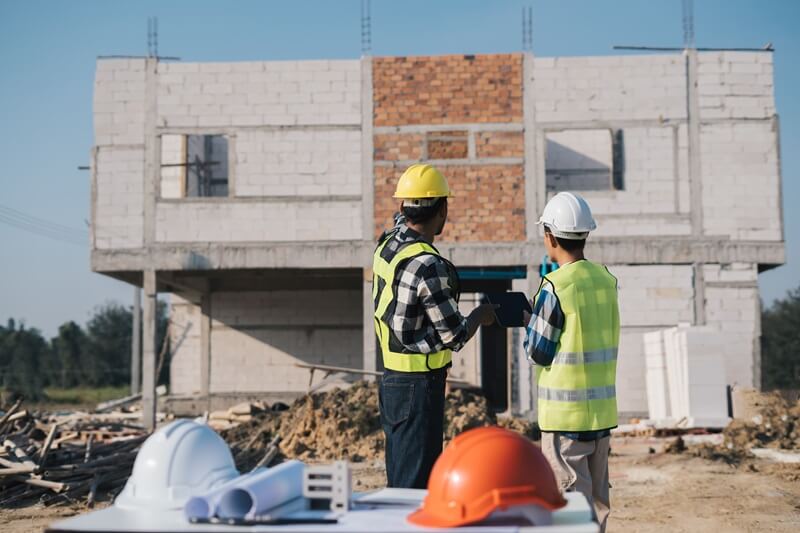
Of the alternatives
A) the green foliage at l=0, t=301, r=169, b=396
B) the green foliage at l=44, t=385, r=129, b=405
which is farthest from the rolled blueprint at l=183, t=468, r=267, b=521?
the green foliage at l=0, t=301, r=169, b=396

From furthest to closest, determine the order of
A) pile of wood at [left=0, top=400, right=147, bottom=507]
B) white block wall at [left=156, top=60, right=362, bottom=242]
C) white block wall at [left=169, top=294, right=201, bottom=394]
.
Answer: white block wall at [left=169, top=294, right=201, bottom=394], white block wall at [left=156, top=60, right=362, bottom=242], pile of wood at [left=0, top=400, right=147, bottom=507]

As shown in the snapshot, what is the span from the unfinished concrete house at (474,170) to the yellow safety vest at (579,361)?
40.8 ft

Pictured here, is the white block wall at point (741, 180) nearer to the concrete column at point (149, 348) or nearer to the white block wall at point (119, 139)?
the concrete column at point (149, 348)

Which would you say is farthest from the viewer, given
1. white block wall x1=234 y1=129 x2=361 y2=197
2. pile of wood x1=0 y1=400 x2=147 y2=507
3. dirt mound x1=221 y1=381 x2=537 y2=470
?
white block wall x1=234 y1=129 x2=361 y2=197

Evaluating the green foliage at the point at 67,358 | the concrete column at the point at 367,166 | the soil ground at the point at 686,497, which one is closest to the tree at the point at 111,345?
the green foliage at the point at 67,358

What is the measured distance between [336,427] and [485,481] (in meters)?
9.70

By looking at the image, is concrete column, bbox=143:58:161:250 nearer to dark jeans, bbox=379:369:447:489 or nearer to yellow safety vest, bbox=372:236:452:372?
yellow safety vest, bbox=372:236:452:372

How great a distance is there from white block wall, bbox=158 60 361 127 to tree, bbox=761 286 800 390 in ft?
90.5

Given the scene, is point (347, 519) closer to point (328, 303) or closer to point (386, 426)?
point (386, 426)

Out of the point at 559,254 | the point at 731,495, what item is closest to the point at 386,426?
the point at 559,254

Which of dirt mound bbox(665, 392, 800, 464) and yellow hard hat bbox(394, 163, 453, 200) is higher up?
yellow hard hat bbox(394, 163, 453, 200)

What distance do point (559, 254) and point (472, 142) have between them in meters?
12.8

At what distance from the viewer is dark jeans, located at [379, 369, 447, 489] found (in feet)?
13.0

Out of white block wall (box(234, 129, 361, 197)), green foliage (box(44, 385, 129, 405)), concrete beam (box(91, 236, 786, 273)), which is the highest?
white block wall (box(234, 129, 361, 197))
